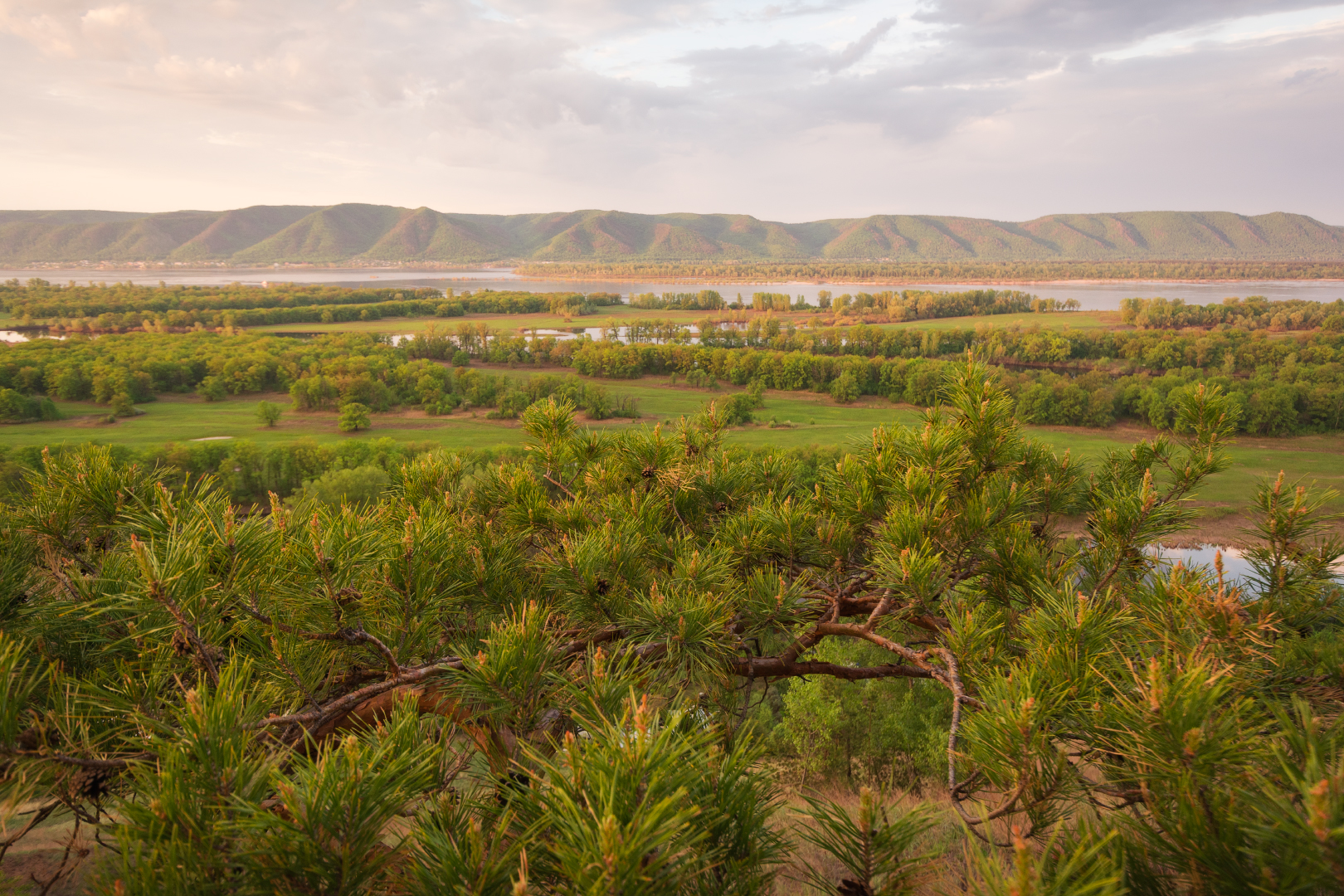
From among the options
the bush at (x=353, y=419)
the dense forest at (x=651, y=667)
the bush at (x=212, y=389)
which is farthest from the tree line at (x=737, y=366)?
the dense forest at (x=651, y=667)

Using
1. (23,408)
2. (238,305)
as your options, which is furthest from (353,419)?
(238,305)

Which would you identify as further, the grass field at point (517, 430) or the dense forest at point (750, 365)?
the dense forest at point (750, 365)

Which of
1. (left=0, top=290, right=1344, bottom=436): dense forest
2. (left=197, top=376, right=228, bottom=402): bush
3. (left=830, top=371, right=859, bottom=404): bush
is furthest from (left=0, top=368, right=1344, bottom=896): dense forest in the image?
(left=197, top=376, right=228, bottom=402): bush

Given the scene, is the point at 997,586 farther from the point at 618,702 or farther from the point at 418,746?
the point at 418,746

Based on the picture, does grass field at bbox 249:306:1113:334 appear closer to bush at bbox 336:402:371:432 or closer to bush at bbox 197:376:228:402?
bush at bbox 197:376:228:402

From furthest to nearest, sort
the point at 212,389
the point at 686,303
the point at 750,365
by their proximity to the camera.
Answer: the point at 686,303 < the point at 750,365 < the point at 212,389

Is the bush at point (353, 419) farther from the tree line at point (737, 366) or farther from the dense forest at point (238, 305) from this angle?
the dense forest at point (238, 305)

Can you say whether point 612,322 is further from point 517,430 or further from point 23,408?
point 23,408
